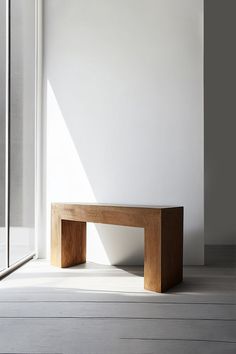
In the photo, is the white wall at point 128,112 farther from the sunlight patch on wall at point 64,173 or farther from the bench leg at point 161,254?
the bench leg at point 161,254

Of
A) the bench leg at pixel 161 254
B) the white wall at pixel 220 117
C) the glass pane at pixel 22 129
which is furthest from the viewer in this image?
the white wall at pixel 220 117

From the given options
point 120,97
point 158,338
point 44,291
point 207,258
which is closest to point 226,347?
point 158,338

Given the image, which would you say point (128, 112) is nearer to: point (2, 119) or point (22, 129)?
point (22, 129)

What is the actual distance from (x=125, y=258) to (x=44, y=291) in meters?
0.82

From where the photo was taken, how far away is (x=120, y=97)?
8.76ft

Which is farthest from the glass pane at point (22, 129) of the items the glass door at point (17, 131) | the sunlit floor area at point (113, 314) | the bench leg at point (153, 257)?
the bench leg at point (153, 257)

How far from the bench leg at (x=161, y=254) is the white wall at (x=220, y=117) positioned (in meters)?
1.36

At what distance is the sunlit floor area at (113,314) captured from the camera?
128 cm

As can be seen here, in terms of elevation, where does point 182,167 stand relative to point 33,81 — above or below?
below

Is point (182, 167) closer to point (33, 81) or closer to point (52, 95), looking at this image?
point (52, 95)

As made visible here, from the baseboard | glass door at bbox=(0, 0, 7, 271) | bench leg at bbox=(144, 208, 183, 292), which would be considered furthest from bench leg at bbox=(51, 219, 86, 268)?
the baseboard

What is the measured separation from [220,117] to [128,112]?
1123 millimetres

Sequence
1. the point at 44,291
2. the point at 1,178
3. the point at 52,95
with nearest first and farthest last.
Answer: the point at 44,291, the point at 1,178, the point at 52,95

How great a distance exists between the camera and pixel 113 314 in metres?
1.59
